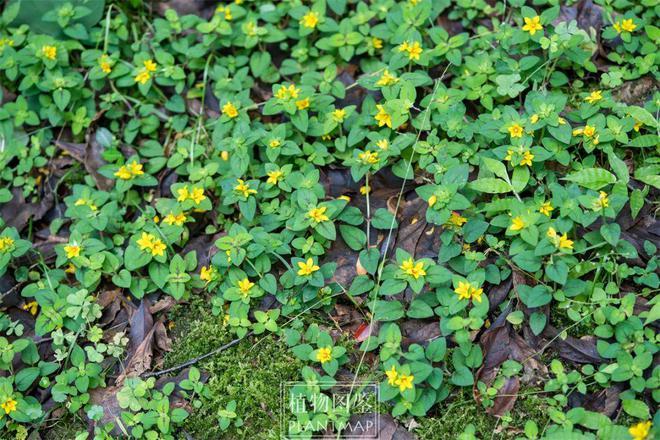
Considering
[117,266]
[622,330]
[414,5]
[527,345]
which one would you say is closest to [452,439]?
[527,345]

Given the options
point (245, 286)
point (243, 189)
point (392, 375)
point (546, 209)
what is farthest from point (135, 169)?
point (546, 209)

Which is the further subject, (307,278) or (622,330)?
(307,278)

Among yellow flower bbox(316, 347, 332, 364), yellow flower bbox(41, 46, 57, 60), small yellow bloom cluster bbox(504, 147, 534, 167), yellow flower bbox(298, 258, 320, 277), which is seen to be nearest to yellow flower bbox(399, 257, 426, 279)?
yellow flower bbox(298, 258, 320, 277)

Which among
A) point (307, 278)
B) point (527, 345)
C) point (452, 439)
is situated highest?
point (307, 278)

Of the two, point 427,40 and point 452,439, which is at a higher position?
point 427,40

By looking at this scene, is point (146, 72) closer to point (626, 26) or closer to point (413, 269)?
point (413, 269)

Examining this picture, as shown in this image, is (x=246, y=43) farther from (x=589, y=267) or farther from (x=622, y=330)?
(x=622, y=330)
